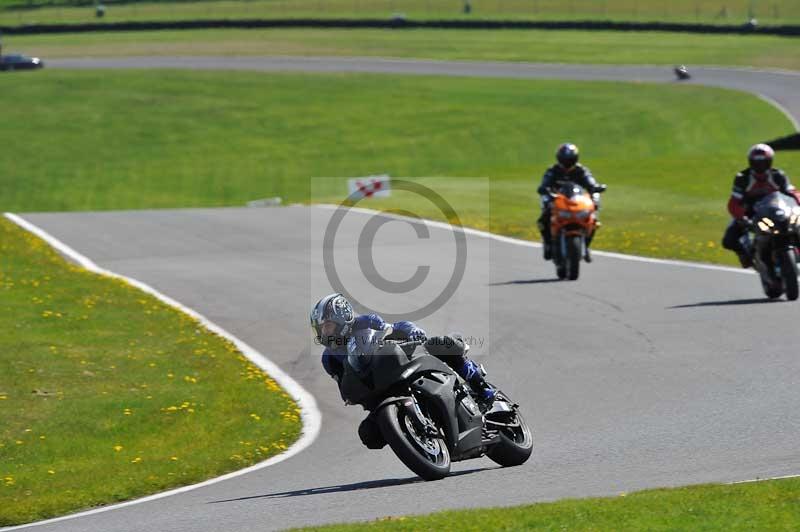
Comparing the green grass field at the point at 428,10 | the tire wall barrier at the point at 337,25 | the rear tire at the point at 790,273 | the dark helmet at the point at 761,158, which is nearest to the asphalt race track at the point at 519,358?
the rear tire at the point at 790,273

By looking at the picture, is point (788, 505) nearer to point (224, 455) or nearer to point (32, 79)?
point (224, 455)

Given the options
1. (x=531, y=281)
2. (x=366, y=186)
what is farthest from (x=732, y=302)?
(x=366, y=186)

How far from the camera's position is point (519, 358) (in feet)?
48.1

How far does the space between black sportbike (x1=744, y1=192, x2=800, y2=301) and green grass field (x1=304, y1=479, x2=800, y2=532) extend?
8923mm

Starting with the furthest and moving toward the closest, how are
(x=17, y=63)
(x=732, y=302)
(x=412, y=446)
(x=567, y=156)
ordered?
(x=17, y=63)
(x=567, y=156)
(x=732, y=302)
(x=412, y=446)

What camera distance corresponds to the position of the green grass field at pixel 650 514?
294 inches

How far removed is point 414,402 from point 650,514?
2131 millimetres

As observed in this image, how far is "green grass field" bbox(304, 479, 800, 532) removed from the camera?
294 inches

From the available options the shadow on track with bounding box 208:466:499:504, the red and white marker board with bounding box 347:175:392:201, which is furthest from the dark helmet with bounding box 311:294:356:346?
the red and white marker board with bounding box 347:175:392:201

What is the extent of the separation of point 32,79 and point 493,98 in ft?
71.9

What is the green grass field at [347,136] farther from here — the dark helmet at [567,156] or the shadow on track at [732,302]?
the shadow on track at [732,302]

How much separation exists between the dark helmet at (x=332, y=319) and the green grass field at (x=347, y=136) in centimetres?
2181

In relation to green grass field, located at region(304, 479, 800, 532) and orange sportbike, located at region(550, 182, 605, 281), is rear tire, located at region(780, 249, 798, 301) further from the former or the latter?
green grass field, located at region(304, 479, 800, 532)

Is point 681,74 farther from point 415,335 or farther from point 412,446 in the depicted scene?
point 412,446
